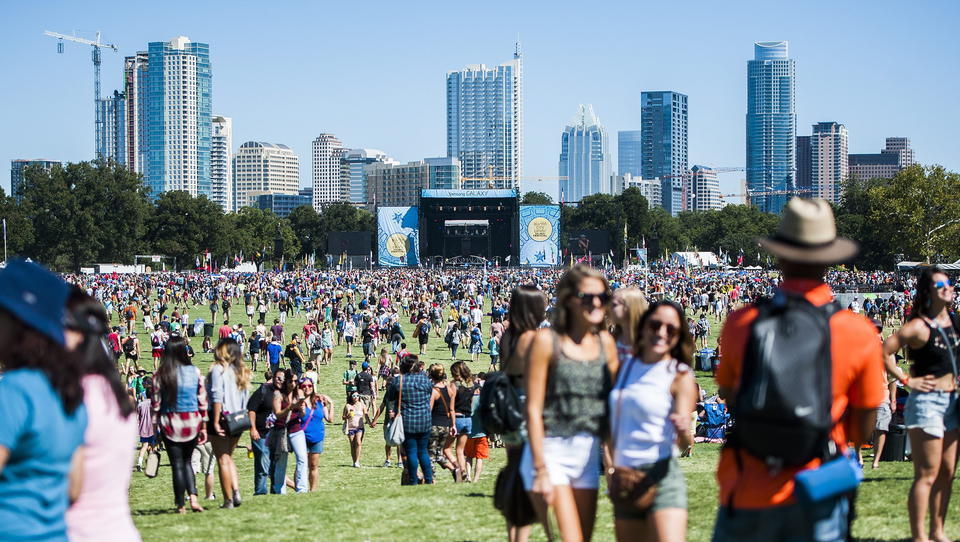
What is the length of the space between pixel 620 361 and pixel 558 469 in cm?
57

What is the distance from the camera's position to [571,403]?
14.6ft

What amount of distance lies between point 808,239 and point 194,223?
350 ft

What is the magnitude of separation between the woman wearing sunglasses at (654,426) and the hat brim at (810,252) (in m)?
0.79

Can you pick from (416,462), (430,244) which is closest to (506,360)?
(416,462)

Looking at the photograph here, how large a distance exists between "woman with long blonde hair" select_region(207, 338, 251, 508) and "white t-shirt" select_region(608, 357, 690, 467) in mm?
4741

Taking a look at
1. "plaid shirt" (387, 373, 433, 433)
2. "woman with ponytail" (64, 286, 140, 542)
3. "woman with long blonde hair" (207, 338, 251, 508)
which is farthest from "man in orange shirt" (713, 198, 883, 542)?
"plaid shirt" (387, 373, 433, 433)

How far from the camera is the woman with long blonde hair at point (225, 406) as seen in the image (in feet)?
27.5

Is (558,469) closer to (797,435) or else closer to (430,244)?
(797,435)

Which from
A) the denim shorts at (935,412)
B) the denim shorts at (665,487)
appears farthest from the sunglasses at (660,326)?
the denim shorts at (935,412)

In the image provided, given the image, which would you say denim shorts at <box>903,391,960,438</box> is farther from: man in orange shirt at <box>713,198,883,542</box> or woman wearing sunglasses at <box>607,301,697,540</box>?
man in orange shirt at <box>713,198,883,542</box>

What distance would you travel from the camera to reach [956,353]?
5.66 meters

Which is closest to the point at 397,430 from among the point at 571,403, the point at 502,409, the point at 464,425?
the point at 464,425

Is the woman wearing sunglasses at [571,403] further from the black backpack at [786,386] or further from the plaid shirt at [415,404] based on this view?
the plaid shirt at [415,404]

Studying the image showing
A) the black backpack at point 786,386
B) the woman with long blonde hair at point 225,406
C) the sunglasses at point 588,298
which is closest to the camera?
the black backpack at point 786,386
